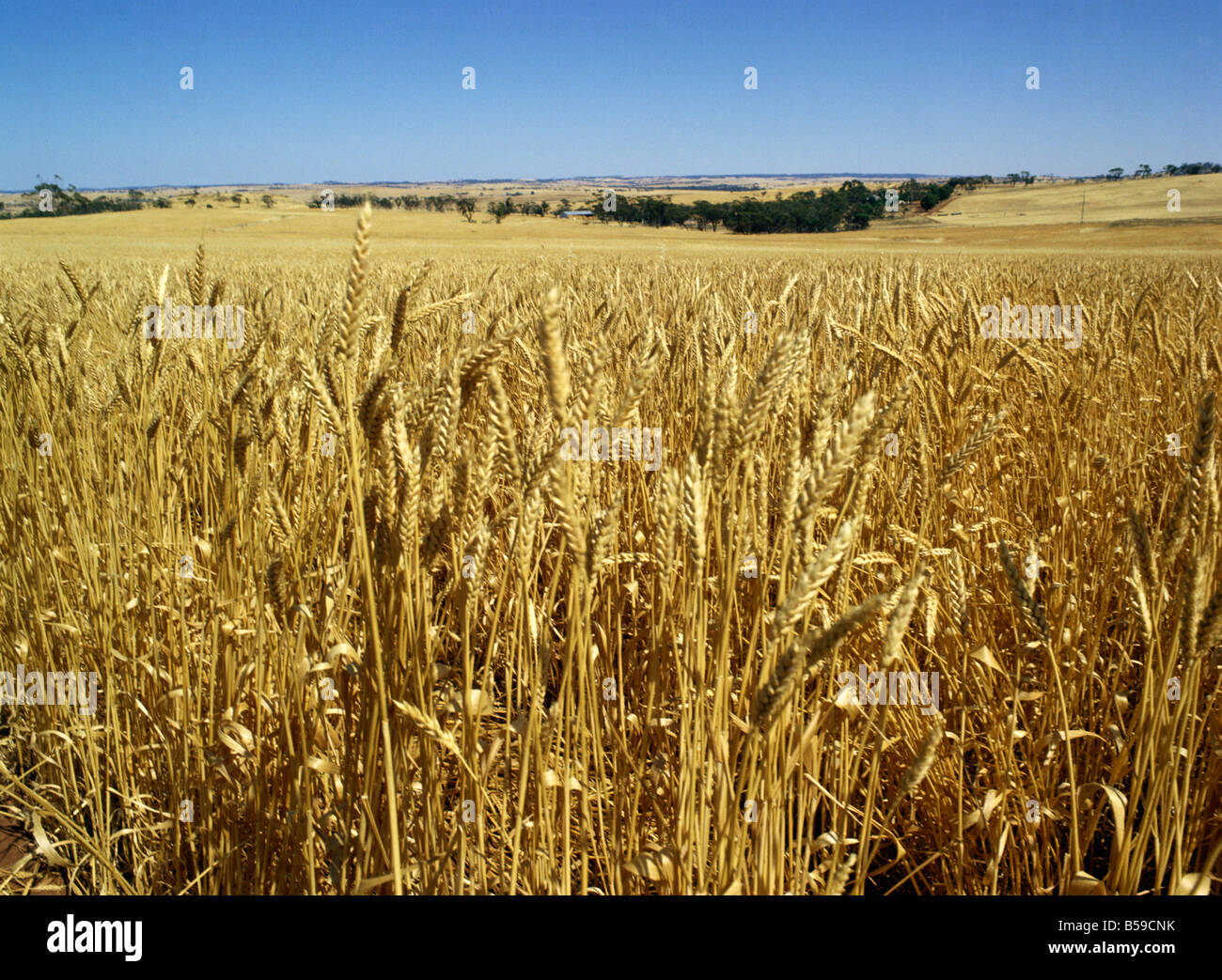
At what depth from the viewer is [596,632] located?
1769 millimetres

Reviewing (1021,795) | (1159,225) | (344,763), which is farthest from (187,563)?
(1159,225)

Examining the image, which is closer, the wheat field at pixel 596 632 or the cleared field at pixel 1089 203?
the wheat field at pixel 596 632

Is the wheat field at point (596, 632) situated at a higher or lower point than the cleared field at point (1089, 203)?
lower

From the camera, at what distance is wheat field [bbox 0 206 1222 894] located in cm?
84

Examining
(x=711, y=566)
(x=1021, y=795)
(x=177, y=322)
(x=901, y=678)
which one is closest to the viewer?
(x=1021, y=795)

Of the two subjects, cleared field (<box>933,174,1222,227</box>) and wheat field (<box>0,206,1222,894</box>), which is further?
cleared field (<box>933,174,1222,227</box>)

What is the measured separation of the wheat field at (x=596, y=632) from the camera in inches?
32.9

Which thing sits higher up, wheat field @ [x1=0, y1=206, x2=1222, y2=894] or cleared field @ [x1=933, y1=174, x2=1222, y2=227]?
cleared field @ [x1=933, y1=174, x2=1222, y2=227]

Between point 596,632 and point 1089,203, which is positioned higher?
point 1089,203

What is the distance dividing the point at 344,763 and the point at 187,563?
0.73 meters

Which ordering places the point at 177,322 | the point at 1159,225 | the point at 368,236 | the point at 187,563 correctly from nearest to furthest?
1. the point at 368,236
2. the point at 187,563
3. the point at 177,322
4. the point at 1159,225

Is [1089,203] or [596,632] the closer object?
[596,632]

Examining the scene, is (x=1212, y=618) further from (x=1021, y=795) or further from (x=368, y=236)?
(x=368, y=236)
